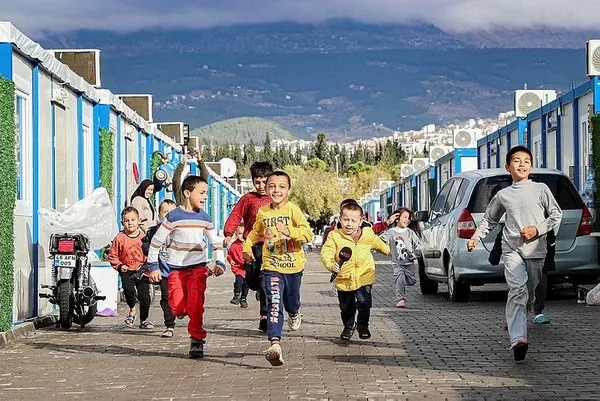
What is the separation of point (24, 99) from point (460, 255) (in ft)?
19.8

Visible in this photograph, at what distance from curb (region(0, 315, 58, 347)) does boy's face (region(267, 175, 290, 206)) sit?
3143 millimetres

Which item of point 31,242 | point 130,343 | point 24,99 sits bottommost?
point 130,343

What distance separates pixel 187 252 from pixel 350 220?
1791 millimetres

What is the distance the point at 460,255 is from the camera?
17406mm

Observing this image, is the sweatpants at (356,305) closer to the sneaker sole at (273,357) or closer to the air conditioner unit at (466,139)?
the sneaker sole at (273,357)

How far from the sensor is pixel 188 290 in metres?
11.9

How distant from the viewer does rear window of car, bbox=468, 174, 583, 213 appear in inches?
677

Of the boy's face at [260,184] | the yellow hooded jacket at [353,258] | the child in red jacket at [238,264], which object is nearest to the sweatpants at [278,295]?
the yellow hooded jacket at [353,258]

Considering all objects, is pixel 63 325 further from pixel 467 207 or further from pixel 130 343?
pixel 467 207

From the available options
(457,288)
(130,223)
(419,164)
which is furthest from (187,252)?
(419,164)

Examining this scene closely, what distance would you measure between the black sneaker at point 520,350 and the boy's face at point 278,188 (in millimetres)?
2468

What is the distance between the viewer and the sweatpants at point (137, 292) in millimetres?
14984

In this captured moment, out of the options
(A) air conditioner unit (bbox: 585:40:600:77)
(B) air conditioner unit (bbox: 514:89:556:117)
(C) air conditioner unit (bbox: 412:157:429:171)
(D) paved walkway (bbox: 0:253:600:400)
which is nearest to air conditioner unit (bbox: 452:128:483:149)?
(B) air conditioner unit (bbox: 514:89:556:117)

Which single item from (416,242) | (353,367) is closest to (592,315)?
(416,242)
